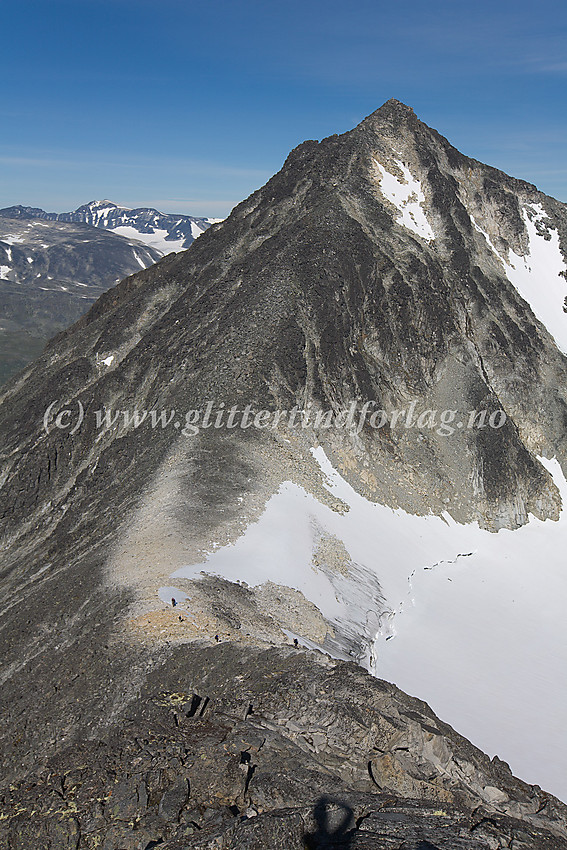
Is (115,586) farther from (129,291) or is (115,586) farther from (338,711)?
(129,291)

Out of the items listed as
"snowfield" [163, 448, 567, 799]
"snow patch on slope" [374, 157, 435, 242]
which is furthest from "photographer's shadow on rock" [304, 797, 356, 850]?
"snow patch on slope" [374, 157, 435, 242]

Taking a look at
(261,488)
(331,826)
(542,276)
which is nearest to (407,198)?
(542,276)

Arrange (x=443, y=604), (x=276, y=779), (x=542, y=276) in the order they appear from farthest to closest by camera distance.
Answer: (x=542, y=276) → (x=443, y=604) → (x=276, y=779)

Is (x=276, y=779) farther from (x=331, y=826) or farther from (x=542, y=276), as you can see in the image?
(x=542, y=276)

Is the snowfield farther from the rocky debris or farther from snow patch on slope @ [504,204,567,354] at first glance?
snow patch on slope @ [504,204,567,354]

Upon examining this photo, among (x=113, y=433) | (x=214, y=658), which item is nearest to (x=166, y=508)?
(x=214, y=658)

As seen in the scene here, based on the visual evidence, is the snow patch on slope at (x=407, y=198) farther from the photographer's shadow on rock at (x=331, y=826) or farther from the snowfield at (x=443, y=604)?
the photographer's shadow on rock at (x=331, y=826)

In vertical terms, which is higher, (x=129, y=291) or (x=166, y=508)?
(x=129, y=291)
